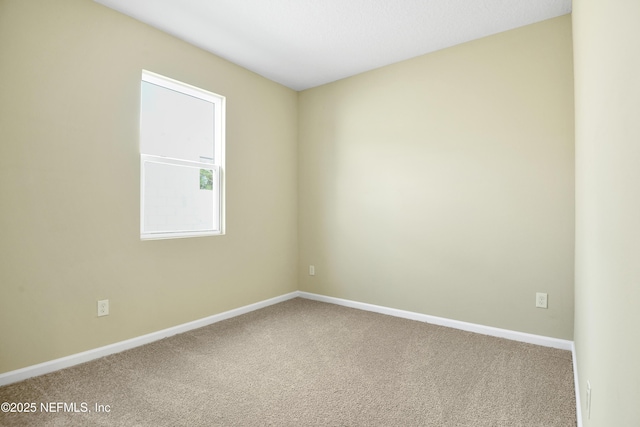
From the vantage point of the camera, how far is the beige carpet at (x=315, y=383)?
1747 mm

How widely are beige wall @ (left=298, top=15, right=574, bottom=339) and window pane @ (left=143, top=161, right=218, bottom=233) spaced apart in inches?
52.9

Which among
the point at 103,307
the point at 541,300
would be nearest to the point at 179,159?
the point at 103,307

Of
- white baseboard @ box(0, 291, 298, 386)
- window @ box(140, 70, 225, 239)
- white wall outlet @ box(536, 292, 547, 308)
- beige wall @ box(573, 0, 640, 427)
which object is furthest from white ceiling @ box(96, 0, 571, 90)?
white baseboard @ box(0, 291, 298, 386)

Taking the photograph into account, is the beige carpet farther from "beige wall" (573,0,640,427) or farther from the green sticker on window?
the green sticker on window

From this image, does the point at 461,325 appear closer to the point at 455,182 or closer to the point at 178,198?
the point at 455,182

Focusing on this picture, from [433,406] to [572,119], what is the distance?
7.84 feet

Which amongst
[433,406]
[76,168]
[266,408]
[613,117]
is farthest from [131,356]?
[613,117]

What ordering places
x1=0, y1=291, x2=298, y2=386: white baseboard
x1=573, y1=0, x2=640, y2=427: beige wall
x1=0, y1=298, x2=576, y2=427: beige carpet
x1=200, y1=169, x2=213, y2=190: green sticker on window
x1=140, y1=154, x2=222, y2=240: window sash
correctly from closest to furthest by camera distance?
x1=573, y1=0, x2=640, y2=427: beige wall, x1=0, y1=298, x2=576, y2=427: beige carpet, x1=0, y1=291, x2=298, y2=386: white baseboard, x1=140, y1=154, x2=222, y2=240: window sash, x1=200, y1=169, x2=213, y2=190: green sticker on window

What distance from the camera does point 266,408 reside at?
1830 mm

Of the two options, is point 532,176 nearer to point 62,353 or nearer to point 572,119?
point 572,119

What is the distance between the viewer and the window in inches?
111

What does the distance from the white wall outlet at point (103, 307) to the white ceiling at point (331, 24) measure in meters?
2.27

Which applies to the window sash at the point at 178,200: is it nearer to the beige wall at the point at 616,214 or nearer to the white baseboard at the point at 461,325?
the white baseboard at the point at 461,325

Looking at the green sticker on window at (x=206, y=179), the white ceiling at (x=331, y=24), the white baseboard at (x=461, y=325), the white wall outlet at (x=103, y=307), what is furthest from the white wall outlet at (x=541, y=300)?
the white wall outlet at (x=103, y=307)
